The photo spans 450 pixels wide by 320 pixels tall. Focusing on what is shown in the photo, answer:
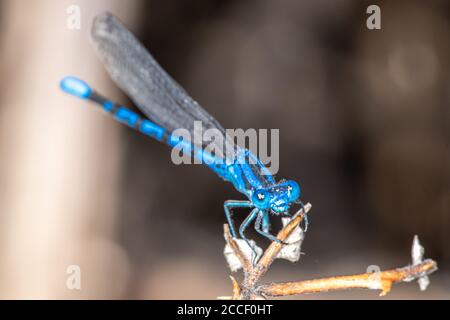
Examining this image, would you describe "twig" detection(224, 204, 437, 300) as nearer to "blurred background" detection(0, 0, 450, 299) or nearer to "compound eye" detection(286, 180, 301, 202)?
"compound eye" detection(286, 180, 301, 202)

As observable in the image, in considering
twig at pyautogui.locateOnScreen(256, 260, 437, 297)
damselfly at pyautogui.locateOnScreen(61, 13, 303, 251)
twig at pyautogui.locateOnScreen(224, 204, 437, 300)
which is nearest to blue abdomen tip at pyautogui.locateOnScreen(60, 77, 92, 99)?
damselfly at pyautogui.locateOnScreen(61, 13, 303, 251)

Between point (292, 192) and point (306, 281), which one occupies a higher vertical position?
point (292, 192)

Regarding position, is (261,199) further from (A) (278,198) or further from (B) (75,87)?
(B) (75,87)

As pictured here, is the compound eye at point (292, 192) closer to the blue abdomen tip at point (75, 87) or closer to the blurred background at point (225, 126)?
the blue abdomen tip at point (75, 87)

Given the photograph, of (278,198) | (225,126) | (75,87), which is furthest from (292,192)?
(225,126)
